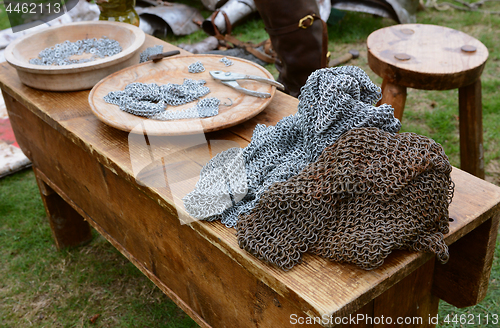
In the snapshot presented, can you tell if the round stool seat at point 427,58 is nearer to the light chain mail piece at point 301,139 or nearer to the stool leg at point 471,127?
the stool leg at point 471,127

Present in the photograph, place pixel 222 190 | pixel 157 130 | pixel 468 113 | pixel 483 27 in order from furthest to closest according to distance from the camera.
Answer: pixel 483 27, pixel 468 113, pixel 157 130, pixel 222 190

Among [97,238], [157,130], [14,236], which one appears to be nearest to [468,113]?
[157,130]

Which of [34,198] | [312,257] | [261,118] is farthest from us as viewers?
[34,198]

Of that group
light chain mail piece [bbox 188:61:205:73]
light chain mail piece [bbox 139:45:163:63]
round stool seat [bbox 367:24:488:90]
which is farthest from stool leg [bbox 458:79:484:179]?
light chain mail piece [bbox 139:45:163:63]

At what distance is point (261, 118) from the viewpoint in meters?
1.48

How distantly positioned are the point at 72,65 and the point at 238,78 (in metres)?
0.60

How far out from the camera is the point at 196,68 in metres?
1.68

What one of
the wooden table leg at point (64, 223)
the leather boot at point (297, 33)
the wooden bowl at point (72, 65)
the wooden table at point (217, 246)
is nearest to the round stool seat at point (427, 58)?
the leather boot at point (297, 33)

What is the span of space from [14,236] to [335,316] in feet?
7.26

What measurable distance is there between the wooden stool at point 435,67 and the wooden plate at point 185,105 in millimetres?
810

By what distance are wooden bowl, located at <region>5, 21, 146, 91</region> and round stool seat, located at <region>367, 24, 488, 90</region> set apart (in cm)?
115

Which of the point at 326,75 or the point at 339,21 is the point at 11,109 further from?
the point at 339,21

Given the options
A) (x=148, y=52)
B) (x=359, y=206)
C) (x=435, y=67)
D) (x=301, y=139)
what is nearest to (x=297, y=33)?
(x=435, y=67)

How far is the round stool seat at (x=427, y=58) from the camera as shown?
202 centimetres
